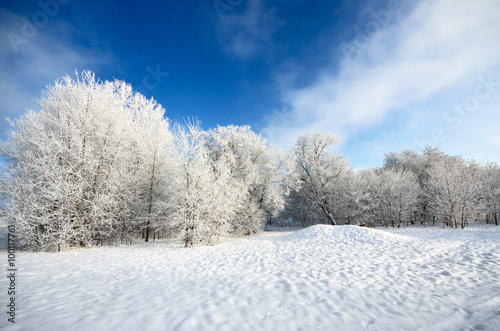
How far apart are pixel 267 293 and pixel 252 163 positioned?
1700cm

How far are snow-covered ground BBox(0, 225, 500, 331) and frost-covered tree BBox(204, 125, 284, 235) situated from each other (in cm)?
1256

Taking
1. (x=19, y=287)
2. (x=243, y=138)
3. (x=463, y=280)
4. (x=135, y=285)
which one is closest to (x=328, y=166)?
(x=243, y=138)

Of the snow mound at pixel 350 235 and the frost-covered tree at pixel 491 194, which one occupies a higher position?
the frost-covered tree at pixel 491 194

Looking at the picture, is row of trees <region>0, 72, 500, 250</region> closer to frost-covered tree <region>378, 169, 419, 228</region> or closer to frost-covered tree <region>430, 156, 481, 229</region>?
frost-covered tree <region>430, 156, 481, 229</region>

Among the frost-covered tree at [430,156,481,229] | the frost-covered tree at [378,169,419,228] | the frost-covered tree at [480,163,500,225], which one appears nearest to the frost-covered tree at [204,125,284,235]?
the frost-covered tree at [378,169,419,228]

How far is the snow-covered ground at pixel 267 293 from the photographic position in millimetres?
2988

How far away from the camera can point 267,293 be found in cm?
410

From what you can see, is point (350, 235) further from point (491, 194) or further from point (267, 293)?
point (491, 194)

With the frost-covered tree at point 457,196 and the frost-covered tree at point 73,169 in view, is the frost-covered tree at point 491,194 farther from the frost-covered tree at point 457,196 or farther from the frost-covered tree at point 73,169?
the frost-covered tree at point 73,169

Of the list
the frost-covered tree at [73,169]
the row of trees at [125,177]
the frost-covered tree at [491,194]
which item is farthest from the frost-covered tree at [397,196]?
the frost-covered tree at [73,169]

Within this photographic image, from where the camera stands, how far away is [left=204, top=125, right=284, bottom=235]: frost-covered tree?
1939 centimetres

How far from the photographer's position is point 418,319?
3.07 metres

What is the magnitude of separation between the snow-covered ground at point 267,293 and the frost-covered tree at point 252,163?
1256cm

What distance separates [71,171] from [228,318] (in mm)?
11645
